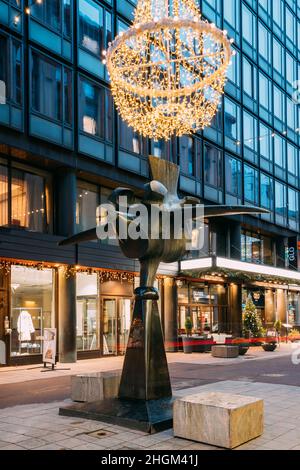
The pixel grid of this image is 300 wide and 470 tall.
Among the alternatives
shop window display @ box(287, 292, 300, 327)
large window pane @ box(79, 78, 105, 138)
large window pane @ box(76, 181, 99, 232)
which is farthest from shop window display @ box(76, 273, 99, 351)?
shop window display @ box(287, 292, 300, 327)

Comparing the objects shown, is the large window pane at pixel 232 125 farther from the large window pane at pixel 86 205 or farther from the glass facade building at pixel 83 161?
the large window pane at pixel 86 205

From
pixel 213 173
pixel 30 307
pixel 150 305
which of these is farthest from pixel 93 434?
pixel 213 173

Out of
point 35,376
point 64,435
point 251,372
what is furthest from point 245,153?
point 64,435

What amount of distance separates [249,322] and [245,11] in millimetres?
21825

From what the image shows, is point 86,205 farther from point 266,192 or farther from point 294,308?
point 294,308

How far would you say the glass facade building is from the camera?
64.1 ft

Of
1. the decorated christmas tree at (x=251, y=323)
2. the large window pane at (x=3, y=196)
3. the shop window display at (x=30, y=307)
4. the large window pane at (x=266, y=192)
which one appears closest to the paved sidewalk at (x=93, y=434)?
the shop window display at (x=30, y=307)

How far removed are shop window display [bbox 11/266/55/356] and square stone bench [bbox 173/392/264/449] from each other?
13.0 metres

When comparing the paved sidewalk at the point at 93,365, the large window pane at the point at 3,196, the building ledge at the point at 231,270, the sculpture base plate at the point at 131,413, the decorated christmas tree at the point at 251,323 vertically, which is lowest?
the paved sidewalk at the point at 93,365

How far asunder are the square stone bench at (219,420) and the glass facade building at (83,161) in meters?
11.8

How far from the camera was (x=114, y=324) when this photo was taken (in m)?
24.3

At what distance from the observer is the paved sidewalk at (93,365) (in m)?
16.9

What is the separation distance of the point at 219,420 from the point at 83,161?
52.3ft

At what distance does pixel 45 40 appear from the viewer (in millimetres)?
20625
